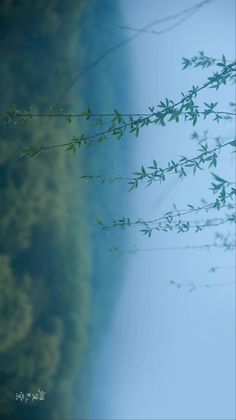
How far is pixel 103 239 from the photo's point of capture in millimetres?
1336

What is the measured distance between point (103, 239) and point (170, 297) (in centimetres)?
26

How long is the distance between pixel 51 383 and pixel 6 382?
A: 0.41ft

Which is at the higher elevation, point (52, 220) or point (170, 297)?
point (52, 220)

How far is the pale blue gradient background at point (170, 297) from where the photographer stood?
1287 millimetres

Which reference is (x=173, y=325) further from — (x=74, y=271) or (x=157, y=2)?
(x=157, y=2)

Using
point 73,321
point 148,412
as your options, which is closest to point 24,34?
point 73,321

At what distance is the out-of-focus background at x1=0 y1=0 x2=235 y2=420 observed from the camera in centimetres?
127

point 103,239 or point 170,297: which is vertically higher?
point 103,239

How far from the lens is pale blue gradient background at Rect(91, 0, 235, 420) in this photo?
1.29 metres

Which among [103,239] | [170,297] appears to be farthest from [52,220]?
[170,297]

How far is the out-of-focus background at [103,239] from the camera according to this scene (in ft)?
4.16

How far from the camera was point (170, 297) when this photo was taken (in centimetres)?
137

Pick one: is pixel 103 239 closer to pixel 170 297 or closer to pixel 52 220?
pixel 52 220

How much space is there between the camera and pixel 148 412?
1393mm
